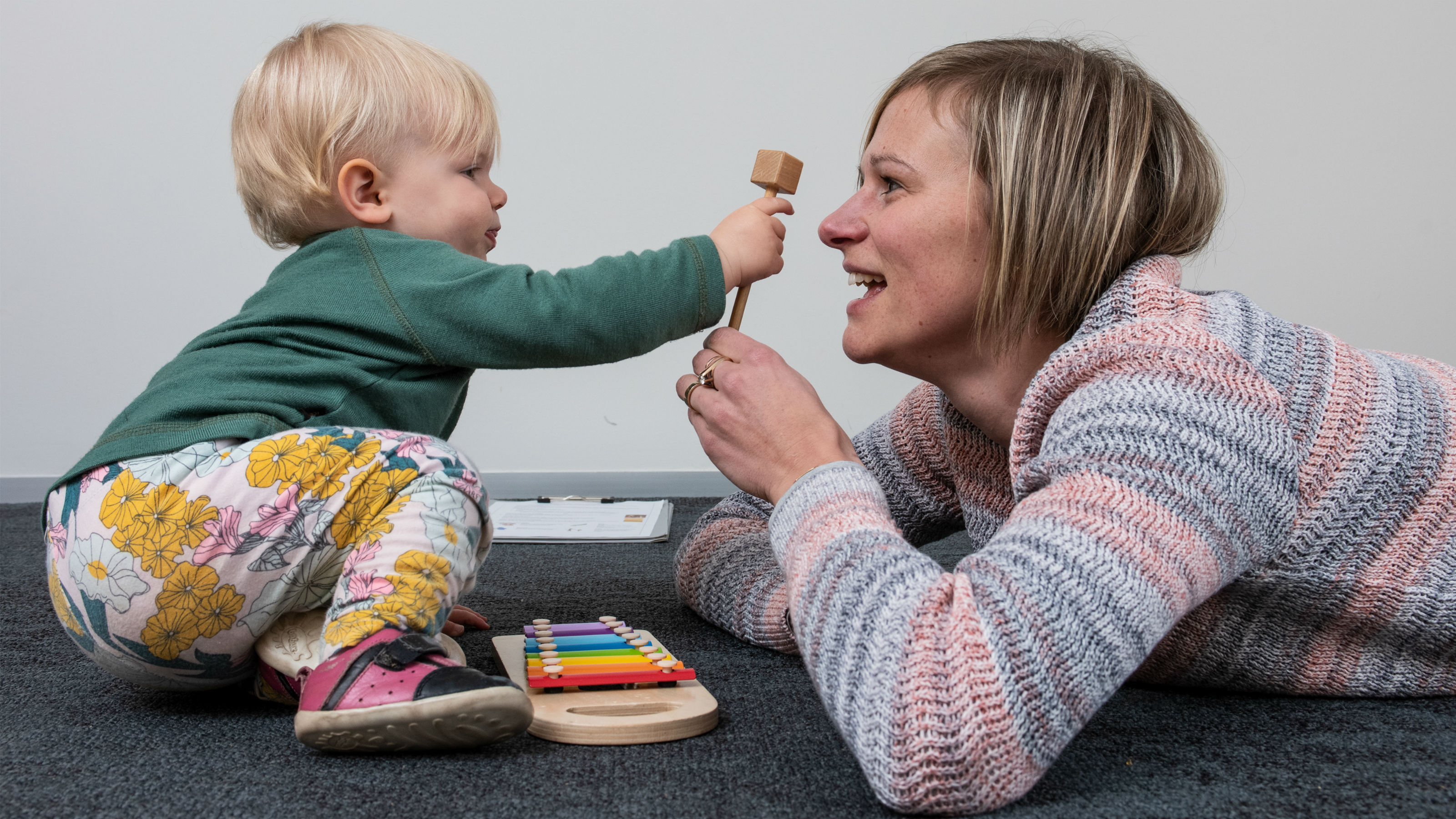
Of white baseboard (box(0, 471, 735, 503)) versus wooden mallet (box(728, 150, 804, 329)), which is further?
white baseboard (box(0, 471, 735, 503))

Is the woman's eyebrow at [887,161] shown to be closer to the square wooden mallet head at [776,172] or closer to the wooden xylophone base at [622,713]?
the square wooden mallet head at [776,172]

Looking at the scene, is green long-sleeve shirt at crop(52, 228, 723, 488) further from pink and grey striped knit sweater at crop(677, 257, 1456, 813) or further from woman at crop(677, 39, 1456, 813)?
pink and grey striped knit sweater at crop(677, 257, 1456, 813)

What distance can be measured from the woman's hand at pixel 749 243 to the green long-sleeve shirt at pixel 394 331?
0.01 meters

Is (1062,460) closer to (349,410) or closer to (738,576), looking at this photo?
(738,576)

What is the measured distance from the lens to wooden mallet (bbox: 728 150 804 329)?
0.99m

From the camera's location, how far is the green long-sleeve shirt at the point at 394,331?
2.70 ft

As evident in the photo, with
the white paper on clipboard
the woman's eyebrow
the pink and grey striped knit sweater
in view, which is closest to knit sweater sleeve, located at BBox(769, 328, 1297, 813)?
the pink and grey striped knit sweater

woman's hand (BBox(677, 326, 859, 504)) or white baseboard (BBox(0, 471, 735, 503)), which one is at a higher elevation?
woman's hand (BBox(677, 326, 859, 504))

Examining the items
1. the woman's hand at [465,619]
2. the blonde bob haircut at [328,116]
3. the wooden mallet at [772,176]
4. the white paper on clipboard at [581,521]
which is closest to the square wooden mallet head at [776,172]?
the wooden mallet at [772,176]

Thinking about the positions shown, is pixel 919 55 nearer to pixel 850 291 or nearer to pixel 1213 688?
pixel 850 291

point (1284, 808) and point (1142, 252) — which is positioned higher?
point (1142, 252)

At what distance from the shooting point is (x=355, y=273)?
895mm

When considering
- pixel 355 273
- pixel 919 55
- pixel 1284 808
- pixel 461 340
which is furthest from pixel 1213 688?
pixel 919 55

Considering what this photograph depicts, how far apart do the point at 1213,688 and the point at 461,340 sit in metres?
0.69
